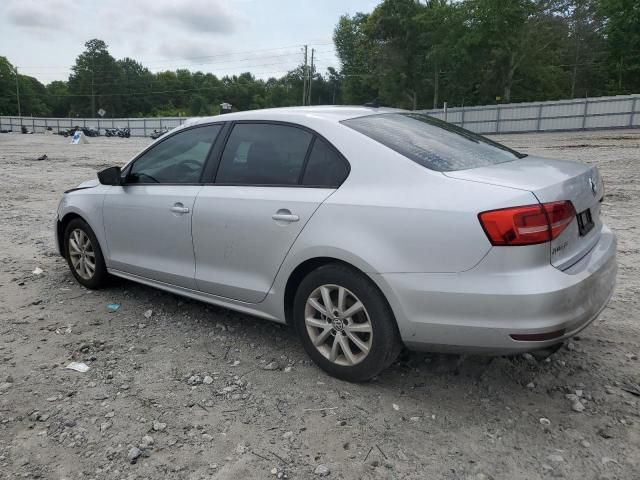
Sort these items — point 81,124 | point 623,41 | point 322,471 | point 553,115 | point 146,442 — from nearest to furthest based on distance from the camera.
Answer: point 322,471
point 146,442
point 553,115
point 623,41
point 81,124

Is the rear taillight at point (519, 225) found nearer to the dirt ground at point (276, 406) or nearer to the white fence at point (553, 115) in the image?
the dirt ground at point (276, 406)

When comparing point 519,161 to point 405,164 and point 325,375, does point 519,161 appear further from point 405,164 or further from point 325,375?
point 325,375

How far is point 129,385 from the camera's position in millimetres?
3223

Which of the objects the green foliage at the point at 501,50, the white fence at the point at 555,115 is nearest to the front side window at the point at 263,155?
the white fence at the point at 555,115

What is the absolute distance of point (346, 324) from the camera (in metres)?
3.04

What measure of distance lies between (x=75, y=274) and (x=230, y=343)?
217cm

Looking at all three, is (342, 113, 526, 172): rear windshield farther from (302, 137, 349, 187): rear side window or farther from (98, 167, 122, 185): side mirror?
(98, 167, 122, 185): side mirror

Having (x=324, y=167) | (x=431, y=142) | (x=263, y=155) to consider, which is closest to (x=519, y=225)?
(x=431, y=142)

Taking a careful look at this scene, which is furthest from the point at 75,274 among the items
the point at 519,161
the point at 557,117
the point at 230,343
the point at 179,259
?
the point at 557,117

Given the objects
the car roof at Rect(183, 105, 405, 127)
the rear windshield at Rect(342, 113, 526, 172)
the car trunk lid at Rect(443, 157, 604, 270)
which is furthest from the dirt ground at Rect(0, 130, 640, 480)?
the car roof at Rect(183, 105, 405, 127)

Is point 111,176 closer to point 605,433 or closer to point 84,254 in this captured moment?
point 84,254

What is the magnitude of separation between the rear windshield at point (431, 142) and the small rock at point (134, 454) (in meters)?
2.07

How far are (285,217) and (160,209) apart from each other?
128 cm

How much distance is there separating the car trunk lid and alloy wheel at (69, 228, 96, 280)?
11.3 feet
